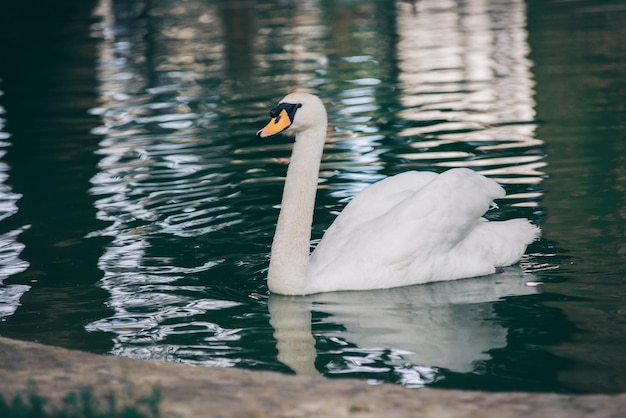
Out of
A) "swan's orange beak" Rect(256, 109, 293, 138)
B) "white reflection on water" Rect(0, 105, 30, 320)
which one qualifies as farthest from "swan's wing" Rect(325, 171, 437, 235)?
"white reflection on water" Rect(0, 105, 30, 320)

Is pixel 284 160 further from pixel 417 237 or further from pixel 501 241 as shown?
pixel 417 237

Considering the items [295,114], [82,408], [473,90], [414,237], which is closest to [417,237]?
[414,237]

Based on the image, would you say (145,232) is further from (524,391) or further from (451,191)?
(524,391)

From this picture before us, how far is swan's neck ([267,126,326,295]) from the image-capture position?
24.8ft

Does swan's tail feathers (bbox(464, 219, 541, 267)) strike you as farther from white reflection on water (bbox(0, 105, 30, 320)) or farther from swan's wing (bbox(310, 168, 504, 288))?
white reflection on water (bbox(0, 105, 30, 320))

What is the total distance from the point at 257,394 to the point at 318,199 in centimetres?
533

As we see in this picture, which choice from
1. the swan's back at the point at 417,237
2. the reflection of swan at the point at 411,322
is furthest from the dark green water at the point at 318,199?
the swan's back at the point at 417,237

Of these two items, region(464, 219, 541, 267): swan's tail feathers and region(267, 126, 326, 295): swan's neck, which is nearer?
region(267, 126, 326, 295): swan's neck

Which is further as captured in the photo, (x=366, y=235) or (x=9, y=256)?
(x=9, y=256)

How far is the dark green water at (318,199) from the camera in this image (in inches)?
265

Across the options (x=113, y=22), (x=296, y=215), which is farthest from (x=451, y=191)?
(x=113, y=22)

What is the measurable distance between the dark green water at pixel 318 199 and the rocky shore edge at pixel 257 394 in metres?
0.63

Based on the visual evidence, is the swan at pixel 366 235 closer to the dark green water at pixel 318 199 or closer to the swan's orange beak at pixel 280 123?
the swan's orange beak at pixel 280 123

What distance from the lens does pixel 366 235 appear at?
7621 mm
